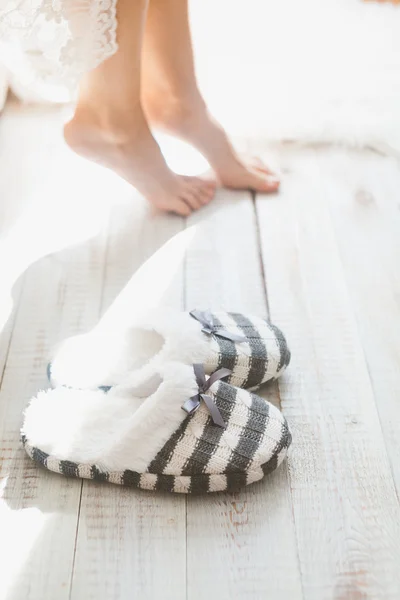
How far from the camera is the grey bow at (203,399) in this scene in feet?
2.95

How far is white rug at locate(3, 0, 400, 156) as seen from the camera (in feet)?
4.91

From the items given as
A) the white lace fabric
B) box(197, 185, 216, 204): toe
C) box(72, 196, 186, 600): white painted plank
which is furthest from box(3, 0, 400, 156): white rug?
box(72, 196, 186, 600): white painted plank

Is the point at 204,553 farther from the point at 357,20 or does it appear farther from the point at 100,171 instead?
the point at 357,20

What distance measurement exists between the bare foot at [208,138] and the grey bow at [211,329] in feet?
1.54

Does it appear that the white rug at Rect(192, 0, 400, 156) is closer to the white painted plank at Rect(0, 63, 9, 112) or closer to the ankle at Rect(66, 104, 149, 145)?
the ankle at Rect(66, 104, 149, 145)

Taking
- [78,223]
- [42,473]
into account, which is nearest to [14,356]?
[42,473]

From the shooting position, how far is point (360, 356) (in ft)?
3.64

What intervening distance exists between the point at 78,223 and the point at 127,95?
0.89 ft

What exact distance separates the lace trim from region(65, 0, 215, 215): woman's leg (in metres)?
0.07

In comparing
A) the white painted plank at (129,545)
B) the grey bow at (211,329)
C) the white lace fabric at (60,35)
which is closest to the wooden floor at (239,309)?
the white painted plank at (129,545)

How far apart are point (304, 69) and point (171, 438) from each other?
0.99 metres

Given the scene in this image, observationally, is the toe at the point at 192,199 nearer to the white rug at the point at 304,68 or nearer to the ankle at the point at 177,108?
the ankle at the point at 177,108

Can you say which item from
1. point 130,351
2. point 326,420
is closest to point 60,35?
point 130,351

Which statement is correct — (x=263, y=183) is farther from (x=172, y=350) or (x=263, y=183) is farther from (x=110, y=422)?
(x=110, y=422)
